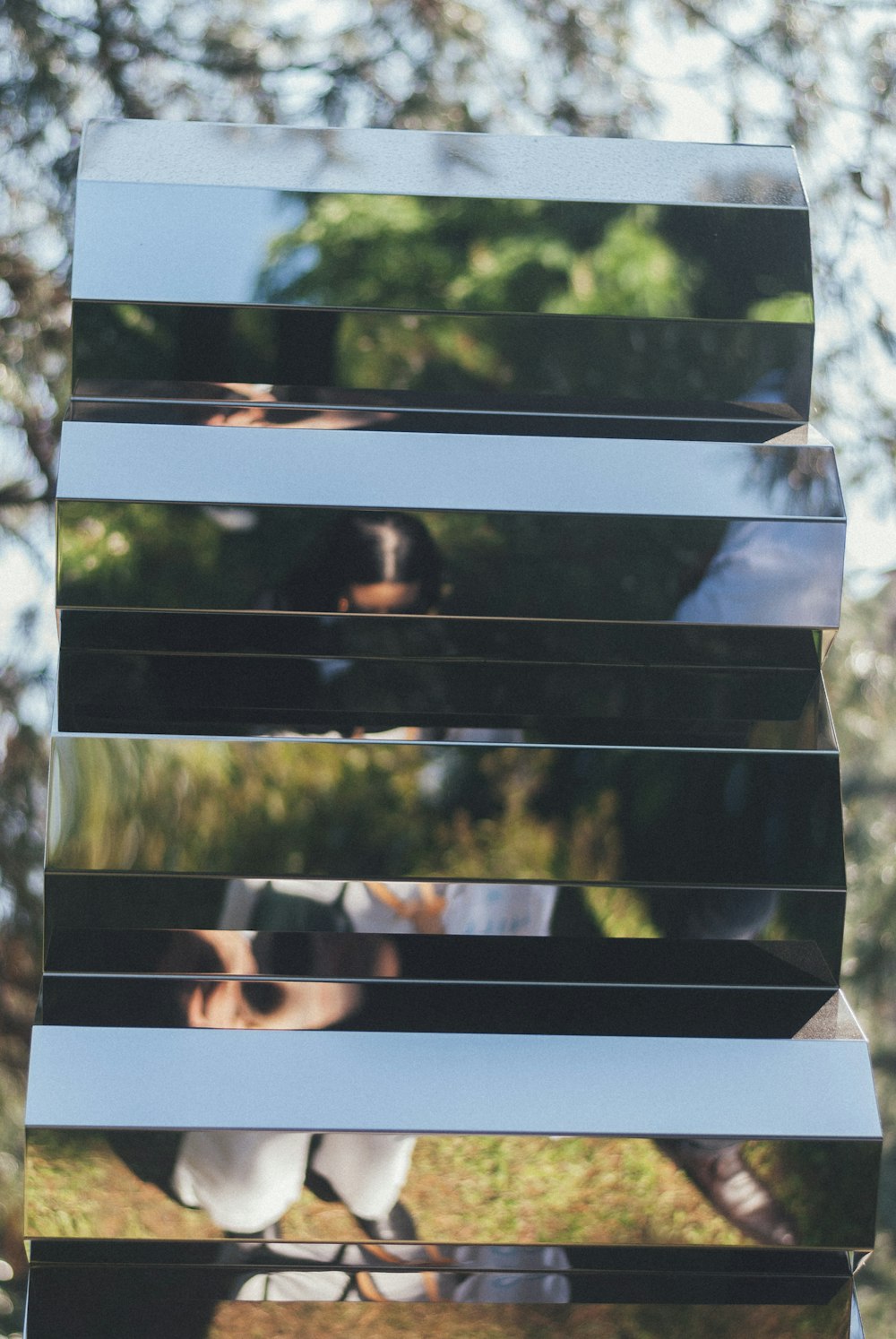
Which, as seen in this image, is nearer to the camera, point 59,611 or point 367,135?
point 59,611

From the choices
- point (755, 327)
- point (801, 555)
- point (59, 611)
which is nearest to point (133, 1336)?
point (59, 611)

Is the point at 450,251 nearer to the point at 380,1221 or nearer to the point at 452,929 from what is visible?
the point at 452,929

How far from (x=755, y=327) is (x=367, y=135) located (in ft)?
0.92

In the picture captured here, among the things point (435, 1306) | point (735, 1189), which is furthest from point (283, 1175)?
point (735, 1189)

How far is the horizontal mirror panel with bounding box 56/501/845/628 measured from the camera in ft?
2.01

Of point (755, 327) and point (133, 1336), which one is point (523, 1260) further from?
point (755, 327)

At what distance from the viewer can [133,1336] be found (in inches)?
23.2

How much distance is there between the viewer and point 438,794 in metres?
0.61

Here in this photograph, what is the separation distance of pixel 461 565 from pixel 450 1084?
27 centimetres

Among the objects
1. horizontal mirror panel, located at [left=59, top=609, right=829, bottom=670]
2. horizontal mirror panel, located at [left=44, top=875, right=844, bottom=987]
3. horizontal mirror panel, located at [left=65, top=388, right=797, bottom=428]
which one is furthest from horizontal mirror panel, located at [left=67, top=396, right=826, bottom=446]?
horizontal mirror panel, located at [left=44, top=875, right=844, bottom=987]

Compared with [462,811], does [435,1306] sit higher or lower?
lower

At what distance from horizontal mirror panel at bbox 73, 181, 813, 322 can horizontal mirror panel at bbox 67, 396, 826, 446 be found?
55mm

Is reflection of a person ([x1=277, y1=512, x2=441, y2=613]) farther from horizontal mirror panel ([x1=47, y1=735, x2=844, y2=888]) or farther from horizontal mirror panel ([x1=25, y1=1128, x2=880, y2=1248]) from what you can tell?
horizontal mirror panel ([x1=25, y1=1128, x2=880, y2=1248])

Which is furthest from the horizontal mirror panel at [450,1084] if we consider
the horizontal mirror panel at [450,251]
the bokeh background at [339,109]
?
the bokeh background at [339,109]
